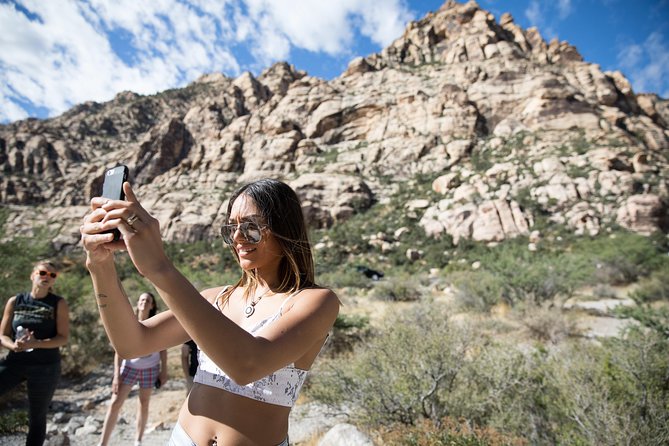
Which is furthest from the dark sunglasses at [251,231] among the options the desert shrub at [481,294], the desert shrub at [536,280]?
the desert shrub at [481,294]

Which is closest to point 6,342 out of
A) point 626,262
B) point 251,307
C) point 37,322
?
point 37,322

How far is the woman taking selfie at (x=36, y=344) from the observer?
2775 millimetres

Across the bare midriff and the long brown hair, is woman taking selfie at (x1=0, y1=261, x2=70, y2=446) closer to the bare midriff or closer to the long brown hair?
the bare midriff

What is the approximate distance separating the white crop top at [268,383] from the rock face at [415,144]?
84.8ft

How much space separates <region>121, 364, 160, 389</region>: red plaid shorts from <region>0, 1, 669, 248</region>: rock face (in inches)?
962

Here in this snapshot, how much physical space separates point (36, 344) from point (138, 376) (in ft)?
3.90

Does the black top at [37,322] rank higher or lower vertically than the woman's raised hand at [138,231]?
lower

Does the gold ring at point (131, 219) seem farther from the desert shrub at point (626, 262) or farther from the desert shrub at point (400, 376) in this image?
the desert shrub at point (626, 262)

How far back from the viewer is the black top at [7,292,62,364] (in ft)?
9.28

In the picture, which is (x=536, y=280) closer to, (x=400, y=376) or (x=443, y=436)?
(x=400, y=376)

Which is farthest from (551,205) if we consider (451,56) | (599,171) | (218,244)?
(451,56)

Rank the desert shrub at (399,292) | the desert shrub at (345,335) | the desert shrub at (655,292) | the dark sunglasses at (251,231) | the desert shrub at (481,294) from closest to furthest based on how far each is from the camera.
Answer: the dark sunglasses at (251,231) → the desert shrub at (345,335) → the desert shrub at (481,294) → the desert shrub at (655,292) → the desert shrub at (399,292)

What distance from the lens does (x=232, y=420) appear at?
107 cm

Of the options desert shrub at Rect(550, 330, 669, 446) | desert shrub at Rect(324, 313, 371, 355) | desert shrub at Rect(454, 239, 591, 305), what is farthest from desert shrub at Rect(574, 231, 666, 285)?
desert shrub at Rect(550, 330, 669, 446)
